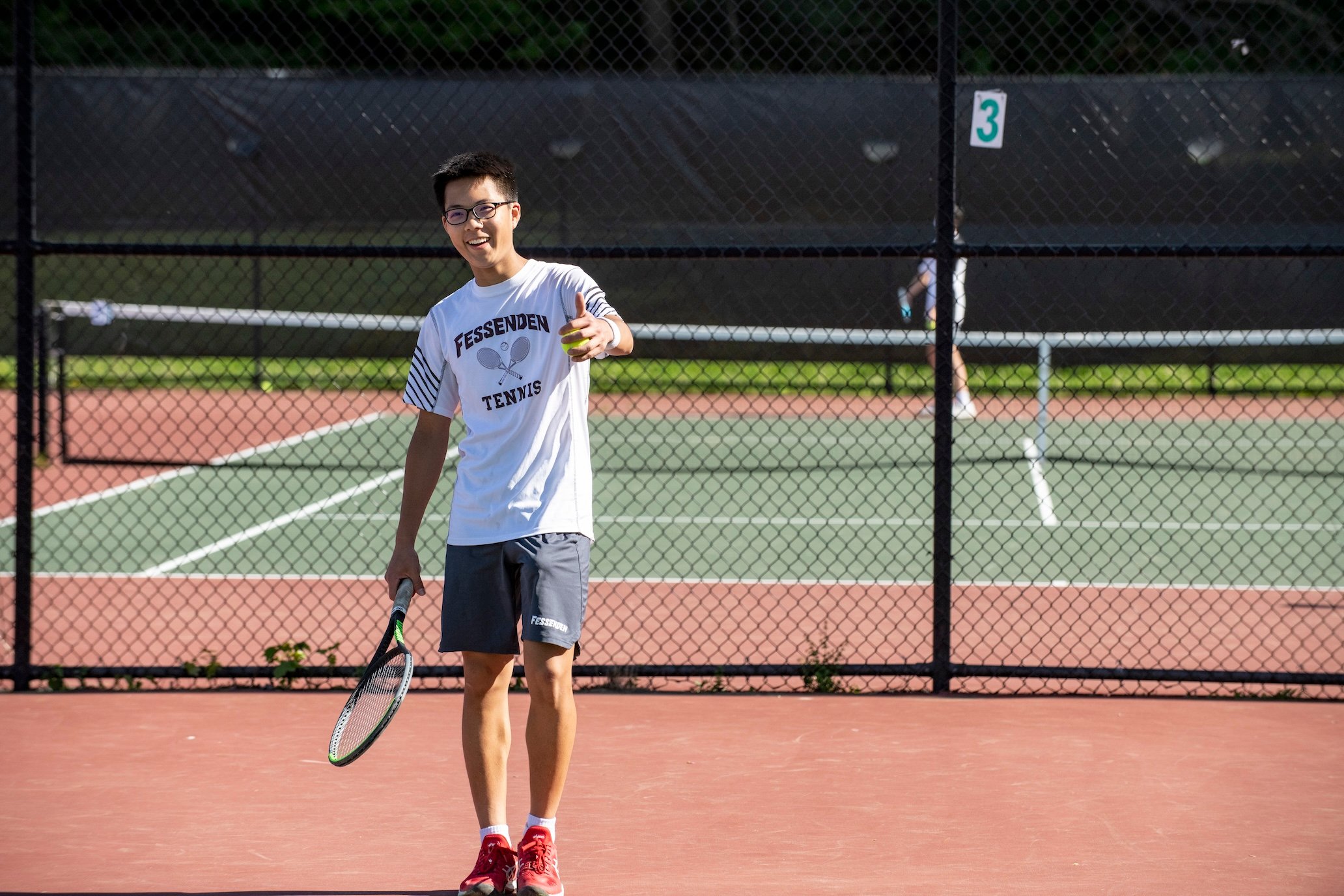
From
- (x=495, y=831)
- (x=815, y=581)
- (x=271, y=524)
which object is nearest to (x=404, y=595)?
(x=495, y=831)

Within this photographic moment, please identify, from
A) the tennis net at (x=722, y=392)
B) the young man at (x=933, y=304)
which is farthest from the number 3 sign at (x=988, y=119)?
the tennis net at (x=722, y=392)

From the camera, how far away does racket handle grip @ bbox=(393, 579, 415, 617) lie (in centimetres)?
345

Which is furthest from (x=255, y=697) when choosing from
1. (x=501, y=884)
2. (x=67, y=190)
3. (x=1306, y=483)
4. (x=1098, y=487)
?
(x=67, y=190)

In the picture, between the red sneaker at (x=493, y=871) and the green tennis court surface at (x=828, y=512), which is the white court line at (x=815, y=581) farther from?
the red sneaker at (x=493, y=871)

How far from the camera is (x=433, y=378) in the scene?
3.63m

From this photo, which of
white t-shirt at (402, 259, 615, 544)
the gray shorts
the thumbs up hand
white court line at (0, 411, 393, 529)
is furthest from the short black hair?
white court line at (0, 411, 393, 529)

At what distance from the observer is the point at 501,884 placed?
3.51 m

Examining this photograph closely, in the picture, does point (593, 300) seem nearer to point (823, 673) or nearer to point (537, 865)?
point (537, 865)

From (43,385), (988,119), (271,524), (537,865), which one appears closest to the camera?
(537,865)

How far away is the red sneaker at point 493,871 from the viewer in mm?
3480

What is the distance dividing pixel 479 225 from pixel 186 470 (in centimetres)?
805

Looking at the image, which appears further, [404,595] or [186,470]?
[186,470]

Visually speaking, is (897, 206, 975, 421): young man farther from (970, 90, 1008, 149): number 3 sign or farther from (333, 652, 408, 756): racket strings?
(333, 652, 408, 756): racket strings

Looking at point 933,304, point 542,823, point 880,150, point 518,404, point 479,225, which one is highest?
point 880,150
